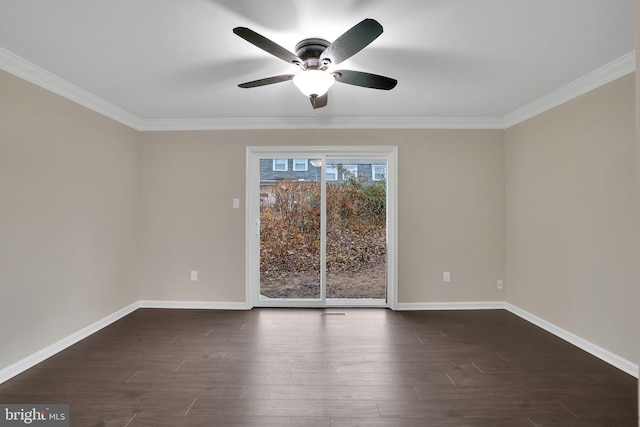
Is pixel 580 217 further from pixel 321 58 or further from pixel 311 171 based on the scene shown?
pixel 311 171

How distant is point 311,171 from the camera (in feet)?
13.8

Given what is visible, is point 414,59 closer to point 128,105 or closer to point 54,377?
point 128,105

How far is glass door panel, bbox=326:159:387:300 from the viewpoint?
166 inches

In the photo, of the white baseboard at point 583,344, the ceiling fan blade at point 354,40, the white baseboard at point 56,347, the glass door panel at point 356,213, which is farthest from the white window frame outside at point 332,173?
the white baseboard at point 56,347

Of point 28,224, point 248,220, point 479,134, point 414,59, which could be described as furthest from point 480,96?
point 28,224

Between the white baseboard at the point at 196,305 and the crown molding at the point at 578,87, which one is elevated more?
the crown molding at the point at 578,87

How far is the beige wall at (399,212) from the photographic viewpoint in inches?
161

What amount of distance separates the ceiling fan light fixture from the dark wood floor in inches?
80.8

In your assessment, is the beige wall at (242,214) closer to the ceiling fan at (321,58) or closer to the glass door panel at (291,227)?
the glass door panel at (291,227)

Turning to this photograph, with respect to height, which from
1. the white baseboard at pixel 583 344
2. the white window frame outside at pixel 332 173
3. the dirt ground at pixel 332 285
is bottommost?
the white baseboard at pixel 583 344

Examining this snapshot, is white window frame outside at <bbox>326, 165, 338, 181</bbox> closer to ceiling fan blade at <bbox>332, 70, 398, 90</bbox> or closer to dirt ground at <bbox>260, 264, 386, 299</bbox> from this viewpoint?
dirt ground at <bbox>260, 264, 386, 299</bbox>

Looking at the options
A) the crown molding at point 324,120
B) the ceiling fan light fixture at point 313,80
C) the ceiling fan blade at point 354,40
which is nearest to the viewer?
the ceiling fan blade at point 354,40

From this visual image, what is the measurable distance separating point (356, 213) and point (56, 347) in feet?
10.8

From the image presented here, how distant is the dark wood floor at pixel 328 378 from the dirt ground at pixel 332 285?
715mm
